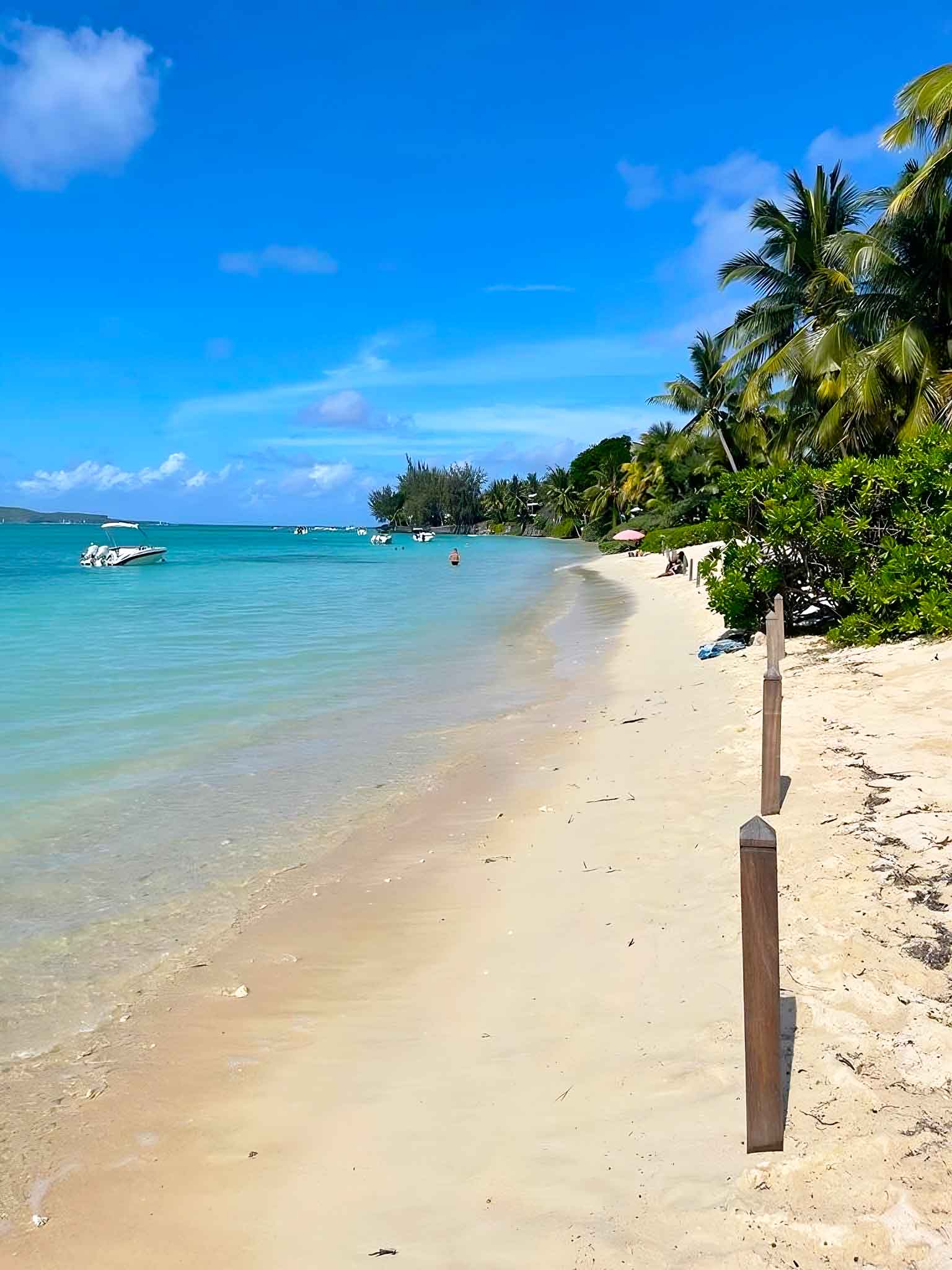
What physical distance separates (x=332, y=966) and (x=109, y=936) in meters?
1.79

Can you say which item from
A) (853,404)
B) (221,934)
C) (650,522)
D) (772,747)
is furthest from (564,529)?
(221,934)

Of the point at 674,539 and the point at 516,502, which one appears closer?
the point at 674,539

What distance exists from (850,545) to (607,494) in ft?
240

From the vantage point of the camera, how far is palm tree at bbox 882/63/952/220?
46.0 ft

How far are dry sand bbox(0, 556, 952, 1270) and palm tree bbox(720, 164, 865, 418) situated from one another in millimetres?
21010

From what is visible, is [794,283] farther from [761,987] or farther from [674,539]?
[761,987]

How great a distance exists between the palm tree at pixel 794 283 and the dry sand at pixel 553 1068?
2101 centimetres

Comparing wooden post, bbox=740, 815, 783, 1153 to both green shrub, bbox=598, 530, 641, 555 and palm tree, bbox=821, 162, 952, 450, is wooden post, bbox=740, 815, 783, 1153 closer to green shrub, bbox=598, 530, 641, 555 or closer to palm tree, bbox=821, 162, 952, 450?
palm tree, bbox=821, 162, 952, 450

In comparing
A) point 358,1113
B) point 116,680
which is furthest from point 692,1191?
point 116,680

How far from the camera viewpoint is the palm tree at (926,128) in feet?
46.0

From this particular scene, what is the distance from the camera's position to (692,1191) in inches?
126

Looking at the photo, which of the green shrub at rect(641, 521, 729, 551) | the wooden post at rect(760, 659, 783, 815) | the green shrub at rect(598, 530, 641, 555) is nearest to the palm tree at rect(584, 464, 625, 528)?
the green shrub at rect(598, 530, 641, 555)

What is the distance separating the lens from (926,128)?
15.5 metres

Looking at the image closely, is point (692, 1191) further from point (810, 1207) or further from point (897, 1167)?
point (897, 1167)
